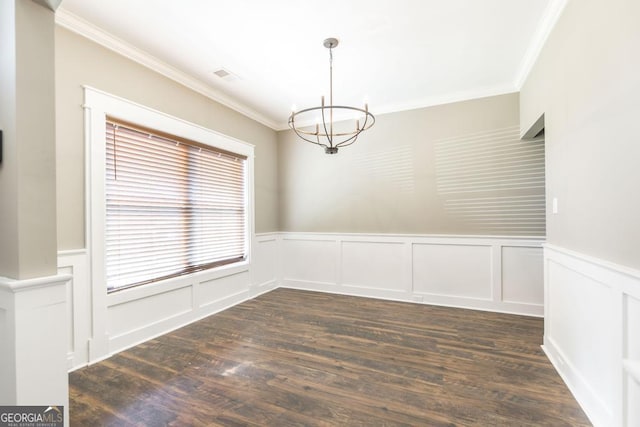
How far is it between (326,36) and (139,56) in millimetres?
1768

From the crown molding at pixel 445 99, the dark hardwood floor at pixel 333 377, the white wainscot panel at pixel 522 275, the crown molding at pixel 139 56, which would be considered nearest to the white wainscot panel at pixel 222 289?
the dark hardwood floor at pixel 333 377

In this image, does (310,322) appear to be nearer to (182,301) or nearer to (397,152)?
(182,301)

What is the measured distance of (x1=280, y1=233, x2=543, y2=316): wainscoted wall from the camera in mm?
3574

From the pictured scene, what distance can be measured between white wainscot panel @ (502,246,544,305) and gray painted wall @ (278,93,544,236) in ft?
0.80

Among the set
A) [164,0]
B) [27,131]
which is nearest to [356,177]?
[164,0]

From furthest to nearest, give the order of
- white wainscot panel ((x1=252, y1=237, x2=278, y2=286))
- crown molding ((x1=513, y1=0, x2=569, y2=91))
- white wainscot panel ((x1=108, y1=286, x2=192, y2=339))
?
white wainscot panel ((x1=252, y1=237, x2=278, y2=286)) → white wainscot panel ((x1=108, y1=286, x2=192, y2=339)) → crown molding ((x1=513, y1=0, x2=569, y2=91))

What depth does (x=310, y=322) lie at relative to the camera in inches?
133

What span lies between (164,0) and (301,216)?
3.28 metres

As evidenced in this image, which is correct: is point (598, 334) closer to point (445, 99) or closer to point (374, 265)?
point (374, 265)

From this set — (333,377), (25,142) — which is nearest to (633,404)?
(333,377)

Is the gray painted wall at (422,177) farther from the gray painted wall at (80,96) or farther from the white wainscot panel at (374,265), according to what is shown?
the gray painted wall at (80,96)

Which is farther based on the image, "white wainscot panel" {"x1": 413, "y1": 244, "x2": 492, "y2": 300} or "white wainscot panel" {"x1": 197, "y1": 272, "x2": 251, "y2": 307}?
"white wainscot panel" {"x1": 413, "y1": 244, "x2": 492, "y2": 300}

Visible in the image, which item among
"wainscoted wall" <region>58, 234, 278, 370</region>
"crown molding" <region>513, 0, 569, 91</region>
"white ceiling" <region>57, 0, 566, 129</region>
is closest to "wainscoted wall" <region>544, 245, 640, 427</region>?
"crown molding" <region>513, 0, 569, 91</region>

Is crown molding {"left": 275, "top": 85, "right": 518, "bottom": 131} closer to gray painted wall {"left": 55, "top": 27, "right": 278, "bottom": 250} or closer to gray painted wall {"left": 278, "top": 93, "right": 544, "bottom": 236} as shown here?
gray painted wall {"left": 278, "top": 93, "right": 544, "bottom": 236}
